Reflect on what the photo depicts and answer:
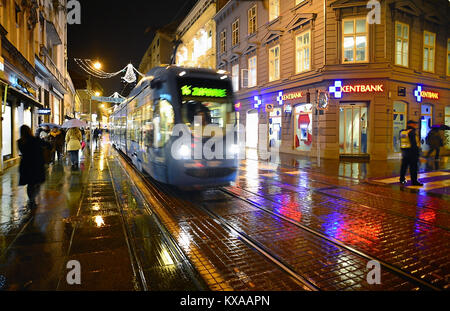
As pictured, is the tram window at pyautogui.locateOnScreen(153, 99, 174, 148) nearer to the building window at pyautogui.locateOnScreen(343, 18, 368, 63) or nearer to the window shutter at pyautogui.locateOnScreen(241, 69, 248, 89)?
the building window at pyautogui.locateOnScreen(343, 18, 368, 63)

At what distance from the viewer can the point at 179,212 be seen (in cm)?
661

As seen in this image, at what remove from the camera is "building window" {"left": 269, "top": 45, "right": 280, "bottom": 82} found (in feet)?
74.8

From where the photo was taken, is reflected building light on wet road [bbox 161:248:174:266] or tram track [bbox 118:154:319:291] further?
reflected building light on wet road [bbox 161:248:174:266]

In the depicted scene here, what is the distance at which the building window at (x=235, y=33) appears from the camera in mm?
28062

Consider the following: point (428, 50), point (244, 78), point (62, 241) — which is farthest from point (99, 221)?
point (244, 78)

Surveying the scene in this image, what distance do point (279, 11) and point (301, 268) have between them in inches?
876

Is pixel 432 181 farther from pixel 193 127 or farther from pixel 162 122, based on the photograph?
pixel 162 122

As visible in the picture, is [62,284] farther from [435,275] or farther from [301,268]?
[435,275]

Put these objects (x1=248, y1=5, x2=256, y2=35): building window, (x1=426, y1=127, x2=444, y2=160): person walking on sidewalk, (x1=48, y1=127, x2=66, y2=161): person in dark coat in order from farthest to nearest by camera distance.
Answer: (x1=248, y1=5, x2=256, y2=35): building window < (x1=426, y1=127, x2=444, y2=160): person walking on sidewalk < (x1=48, y1=127, x2=66, y2=161): person in dark coat

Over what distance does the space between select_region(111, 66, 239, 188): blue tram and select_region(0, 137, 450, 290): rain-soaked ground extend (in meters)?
0.72

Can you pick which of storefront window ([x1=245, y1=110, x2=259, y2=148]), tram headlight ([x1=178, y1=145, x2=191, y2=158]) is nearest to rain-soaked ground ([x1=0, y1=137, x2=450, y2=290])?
tram headlight ([x1=178, y1=145, x2=191, y2=158])

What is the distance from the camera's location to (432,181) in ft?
34.3
